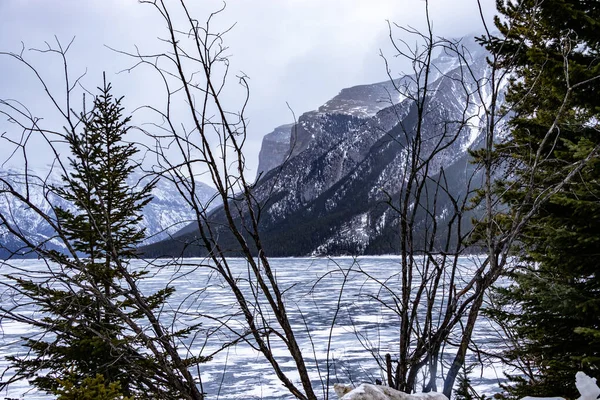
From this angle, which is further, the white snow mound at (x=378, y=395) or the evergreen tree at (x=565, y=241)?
the evergreen tree at (x=565, y=241)

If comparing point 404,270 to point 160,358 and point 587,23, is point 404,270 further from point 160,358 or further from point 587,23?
point 587,23

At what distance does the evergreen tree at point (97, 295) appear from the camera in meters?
1.47

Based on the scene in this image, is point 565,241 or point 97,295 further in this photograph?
point 565,241

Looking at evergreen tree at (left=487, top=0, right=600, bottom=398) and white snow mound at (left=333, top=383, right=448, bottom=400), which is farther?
evergreen tree at (left=487, top=0, right=600, bottom=398)

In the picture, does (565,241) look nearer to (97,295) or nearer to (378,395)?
(378,395)

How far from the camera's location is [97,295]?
1.41 meters

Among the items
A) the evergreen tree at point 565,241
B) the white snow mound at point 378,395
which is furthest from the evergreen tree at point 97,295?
the evergreen tree at point 565,241

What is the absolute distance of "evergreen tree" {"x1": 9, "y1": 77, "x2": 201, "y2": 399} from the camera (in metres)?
1.47

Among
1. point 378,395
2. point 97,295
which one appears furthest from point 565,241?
point 97,295

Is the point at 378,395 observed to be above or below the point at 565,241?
below

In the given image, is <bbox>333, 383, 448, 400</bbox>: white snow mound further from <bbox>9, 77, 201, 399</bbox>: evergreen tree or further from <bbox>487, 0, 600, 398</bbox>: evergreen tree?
<bbox>487, 0, 600, 398</bbox>: evergreen tree

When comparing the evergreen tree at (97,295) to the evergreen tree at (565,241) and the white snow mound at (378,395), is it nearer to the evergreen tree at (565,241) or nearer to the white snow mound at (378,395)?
the white snow mound at (378,395)

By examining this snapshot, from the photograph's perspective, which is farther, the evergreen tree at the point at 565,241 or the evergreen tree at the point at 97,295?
the evergreen tree at the point at 565,241

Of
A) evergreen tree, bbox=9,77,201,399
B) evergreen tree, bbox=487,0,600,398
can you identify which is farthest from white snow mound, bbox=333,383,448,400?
evergreen tree, bbox=487,0,600,398
